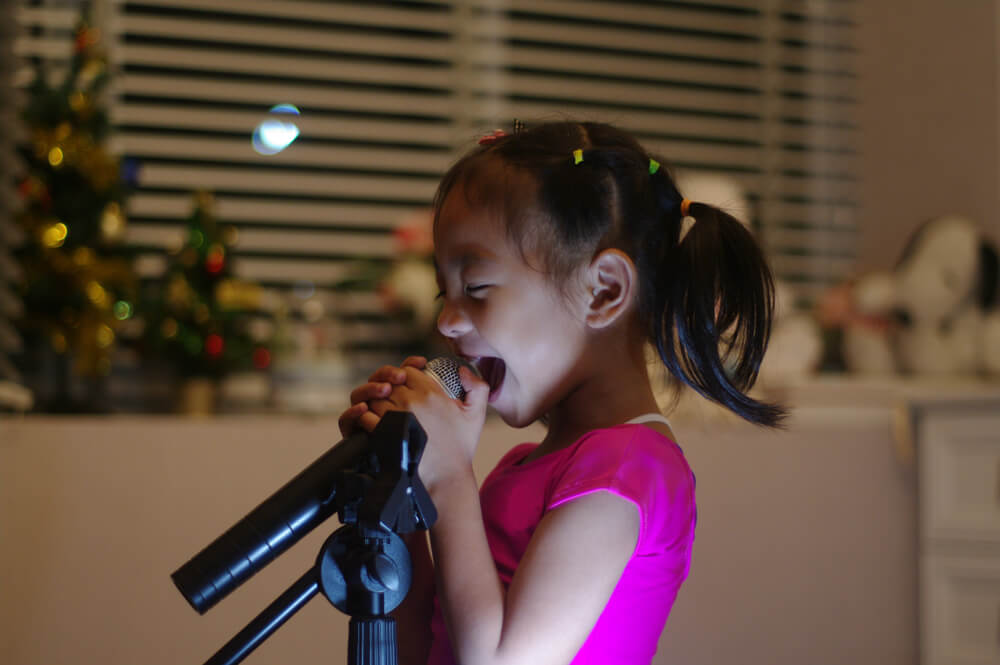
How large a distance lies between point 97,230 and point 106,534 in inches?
23.6

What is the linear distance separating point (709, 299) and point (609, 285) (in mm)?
83

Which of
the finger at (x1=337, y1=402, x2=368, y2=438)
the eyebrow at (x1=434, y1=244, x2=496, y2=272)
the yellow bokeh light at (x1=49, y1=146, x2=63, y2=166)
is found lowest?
the finger at (x1=337, y1=402, x2=368, y2=438)

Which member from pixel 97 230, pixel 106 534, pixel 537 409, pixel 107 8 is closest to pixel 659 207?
pixel 537 409

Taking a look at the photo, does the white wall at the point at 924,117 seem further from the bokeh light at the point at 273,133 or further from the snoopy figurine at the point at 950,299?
the bokeh light at the point at 273,133

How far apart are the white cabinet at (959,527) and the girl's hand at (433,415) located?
0.95 metres

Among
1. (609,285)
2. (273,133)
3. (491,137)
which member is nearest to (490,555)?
(609,285)

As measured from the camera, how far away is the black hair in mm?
787

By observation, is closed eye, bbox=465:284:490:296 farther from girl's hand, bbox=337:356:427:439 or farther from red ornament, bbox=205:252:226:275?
red ornament, bbox=205:252:226:275

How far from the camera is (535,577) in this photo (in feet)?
2.21

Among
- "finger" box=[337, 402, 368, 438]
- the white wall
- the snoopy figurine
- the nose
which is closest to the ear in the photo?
the nose

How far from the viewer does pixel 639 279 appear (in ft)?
2.67

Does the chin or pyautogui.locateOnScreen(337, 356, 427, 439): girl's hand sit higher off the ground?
pyautogui.locateOnScreen(337, 356, 427, 439): girl's hand

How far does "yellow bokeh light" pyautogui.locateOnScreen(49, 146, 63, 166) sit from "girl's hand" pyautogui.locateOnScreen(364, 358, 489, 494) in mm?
1135

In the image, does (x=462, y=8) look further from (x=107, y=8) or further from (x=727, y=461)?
(x=727, y=461)
